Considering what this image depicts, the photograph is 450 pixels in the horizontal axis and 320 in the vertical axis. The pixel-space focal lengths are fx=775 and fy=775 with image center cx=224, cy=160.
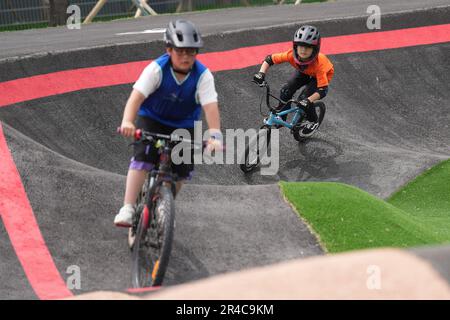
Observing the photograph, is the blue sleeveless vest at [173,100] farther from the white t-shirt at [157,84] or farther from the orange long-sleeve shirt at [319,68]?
the orange long-sleeve shirt at [319,68]

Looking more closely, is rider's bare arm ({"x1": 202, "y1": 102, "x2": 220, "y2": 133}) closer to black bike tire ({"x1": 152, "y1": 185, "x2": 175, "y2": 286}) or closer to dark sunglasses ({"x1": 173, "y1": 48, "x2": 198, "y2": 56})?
dark sunglasses ({"x1": 173, "y1": 48, "x2": 198, "y2": 56})

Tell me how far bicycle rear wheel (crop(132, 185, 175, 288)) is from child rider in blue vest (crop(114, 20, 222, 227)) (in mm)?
292

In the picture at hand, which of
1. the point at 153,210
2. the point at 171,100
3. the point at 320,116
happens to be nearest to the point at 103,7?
the point at 320,116

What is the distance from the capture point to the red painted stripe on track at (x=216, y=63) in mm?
11469

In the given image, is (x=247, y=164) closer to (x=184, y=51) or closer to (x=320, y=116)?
(x=320, y=116)

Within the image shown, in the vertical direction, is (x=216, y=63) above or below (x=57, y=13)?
below

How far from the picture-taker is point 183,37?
674 centimetres

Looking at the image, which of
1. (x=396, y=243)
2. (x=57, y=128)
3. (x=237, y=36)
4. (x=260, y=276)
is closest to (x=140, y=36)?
(x=237, y=36)

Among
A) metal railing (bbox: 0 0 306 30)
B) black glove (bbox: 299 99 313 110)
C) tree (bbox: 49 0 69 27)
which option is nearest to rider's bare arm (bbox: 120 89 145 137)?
black glove (bbox: 299 99 313 110)

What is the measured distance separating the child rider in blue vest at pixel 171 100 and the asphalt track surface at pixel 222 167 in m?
0.78

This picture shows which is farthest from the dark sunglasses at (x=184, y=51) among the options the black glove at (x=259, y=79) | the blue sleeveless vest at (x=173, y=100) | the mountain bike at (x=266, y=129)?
the mountain bike at (x=266, y=129)

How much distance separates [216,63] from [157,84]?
7047mm

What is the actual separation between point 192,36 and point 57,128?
485 cm
